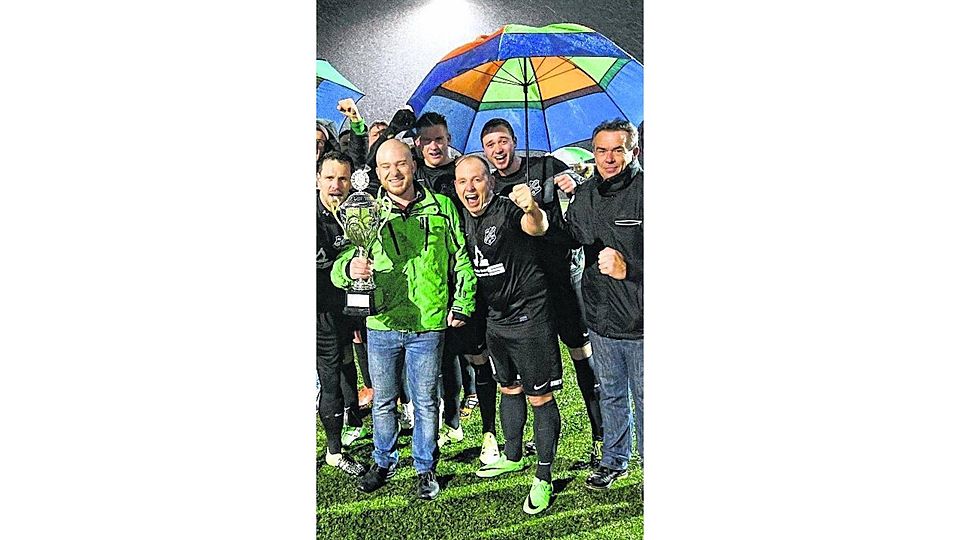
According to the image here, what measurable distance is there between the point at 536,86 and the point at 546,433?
130cm

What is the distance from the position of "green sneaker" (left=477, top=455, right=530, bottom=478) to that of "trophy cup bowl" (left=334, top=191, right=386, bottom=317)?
2.50 ft

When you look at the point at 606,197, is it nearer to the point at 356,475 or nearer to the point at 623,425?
the point at 623,425

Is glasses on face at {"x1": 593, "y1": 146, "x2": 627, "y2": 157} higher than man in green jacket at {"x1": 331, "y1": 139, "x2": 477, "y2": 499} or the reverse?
higher

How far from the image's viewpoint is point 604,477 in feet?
13.1

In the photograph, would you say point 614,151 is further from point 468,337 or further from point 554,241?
point 468,337

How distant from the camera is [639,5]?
3926mm

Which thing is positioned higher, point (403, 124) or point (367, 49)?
point (367, 49)

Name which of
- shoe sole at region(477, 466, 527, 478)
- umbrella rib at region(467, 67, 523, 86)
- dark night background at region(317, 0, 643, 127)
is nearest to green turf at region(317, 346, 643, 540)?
shoe sole at region(477, 466, 527, 478)

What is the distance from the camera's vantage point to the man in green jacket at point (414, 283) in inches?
157

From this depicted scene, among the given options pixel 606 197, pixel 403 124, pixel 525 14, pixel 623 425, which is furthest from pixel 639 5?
pixel 623 425

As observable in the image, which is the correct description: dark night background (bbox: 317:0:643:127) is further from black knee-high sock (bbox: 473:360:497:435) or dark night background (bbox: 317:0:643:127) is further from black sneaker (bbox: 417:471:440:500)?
black sneaker (bbox: 417:471:440:500)

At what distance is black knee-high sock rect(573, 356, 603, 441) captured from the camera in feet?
13.1

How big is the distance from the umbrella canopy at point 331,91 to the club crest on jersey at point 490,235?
0.68m

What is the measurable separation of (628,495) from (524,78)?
160 centimetres
